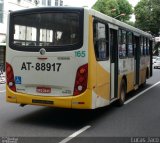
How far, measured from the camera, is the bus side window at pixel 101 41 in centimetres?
952

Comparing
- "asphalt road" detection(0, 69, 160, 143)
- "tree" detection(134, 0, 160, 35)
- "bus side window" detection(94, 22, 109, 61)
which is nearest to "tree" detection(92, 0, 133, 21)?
"tree" detection(134, 0, 160, 35)

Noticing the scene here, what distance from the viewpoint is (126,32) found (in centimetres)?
1324

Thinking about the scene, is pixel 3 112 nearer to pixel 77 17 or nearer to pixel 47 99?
pixel 47 99

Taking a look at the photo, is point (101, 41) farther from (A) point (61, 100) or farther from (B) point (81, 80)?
(A) point (61, 100)

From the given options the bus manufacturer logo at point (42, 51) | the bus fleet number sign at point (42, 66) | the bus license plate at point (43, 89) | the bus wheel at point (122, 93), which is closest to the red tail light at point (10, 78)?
the bus fleet number sign at point (42, 66)

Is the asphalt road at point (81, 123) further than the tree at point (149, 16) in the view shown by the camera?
No

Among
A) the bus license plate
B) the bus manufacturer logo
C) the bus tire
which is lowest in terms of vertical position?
the bus tire

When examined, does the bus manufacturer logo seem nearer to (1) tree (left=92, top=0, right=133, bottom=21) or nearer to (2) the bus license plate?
(2) the bus license plate

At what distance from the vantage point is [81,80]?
898cm

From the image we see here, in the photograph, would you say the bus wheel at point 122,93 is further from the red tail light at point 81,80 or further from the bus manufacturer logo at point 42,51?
the bus manufacturer logo at point 42,51

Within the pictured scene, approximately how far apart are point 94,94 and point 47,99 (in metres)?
1.15

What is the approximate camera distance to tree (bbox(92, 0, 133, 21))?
74562 millimetres

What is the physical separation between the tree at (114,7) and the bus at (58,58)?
63.3 meters

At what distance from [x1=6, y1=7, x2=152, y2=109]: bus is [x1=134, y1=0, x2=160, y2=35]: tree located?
5840 centimetres
